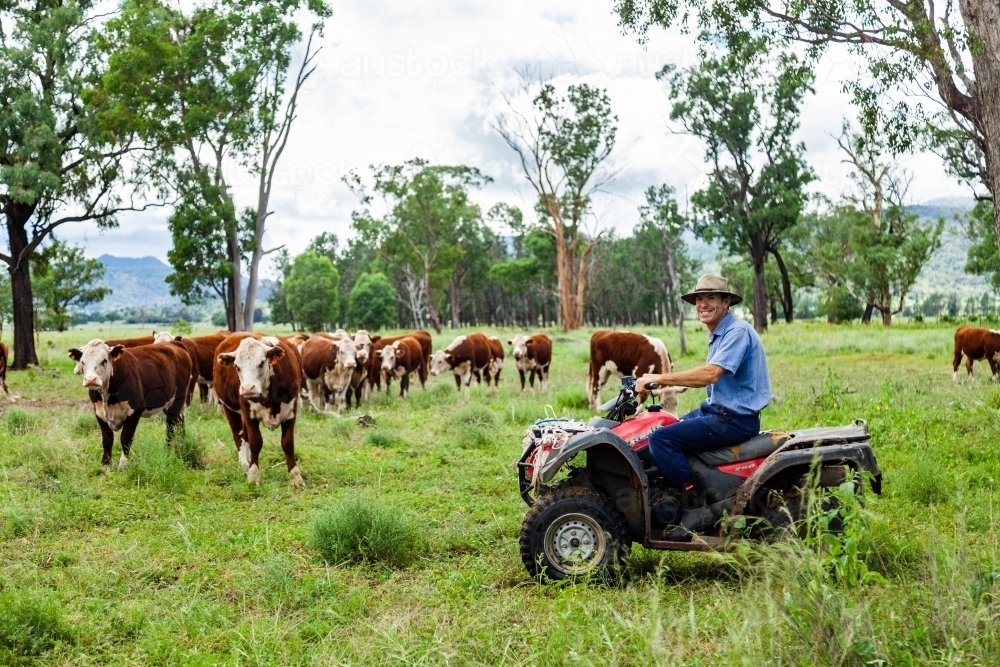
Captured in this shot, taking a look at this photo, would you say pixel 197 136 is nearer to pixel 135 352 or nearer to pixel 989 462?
pixel 135 352

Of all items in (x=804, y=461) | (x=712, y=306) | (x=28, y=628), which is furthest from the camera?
(x=712, y=306)

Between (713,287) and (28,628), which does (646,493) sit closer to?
(713,287)

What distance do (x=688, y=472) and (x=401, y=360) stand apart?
47.4 feet

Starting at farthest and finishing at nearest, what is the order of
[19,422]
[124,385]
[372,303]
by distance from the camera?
[372,303], [19,422], [124,385]

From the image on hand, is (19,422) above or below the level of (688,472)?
below

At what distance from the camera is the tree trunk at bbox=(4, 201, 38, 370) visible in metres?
25.6

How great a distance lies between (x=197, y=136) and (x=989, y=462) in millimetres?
26621

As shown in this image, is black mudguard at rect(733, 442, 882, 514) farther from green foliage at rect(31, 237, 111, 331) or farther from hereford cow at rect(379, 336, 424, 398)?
green foliage at rect(31, 237, 111, 331)

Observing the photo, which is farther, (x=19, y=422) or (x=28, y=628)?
(x=19, y=422)

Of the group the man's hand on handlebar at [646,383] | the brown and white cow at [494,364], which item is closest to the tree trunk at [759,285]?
the brown and white cow at [494,364]

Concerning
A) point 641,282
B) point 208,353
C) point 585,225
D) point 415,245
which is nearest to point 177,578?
point 208,353

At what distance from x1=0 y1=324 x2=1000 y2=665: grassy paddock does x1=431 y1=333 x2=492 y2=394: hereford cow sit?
8.13 metres

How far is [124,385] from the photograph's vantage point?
9.80 meters

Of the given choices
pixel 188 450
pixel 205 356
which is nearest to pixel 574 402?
pixel 205 356
